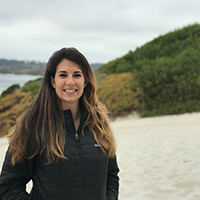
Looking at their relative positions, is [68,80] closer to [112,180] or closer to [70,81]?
[70,81]

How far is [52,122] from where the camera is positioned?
6.33 feet

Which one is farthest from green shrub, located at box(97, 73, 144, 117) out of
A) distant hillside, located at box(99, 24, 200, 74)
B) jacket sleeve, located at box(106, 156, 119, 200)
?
jacket sleeve, located at box(106, 156, 119, 200)

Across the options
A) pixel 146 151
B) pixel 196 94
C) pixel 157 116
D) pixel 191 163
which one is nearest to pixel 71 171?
pixel 191 163

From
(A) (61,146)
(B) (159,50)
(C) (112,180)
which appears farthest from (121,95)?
(A) (61,146)

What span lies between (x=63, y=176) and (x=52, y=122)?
34cm

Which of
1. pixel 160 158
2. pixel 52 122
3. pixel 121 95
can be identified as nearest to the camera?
pixel 52 122

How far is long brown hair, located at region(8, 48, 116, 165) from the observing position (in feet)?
5.96

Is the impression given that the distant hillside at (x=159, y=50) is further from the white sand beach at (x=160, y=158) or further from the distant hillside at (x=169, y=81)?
the white sand beach at (x=160, y=158)

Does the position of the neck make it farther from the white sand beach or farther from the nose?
the white sand beach

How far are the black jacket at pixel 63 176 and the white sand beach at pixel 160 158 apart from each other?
121 inches

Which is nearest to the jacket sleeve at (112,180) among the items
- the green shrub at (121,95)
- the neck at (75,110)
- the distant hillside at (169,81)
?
the neck at (75,110)

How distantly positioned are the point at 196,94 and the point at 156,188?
29.5 ft

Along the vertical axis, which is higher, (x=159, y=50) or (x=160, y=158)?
(x=159, y=50)

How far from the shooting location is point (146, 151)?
7699mm
